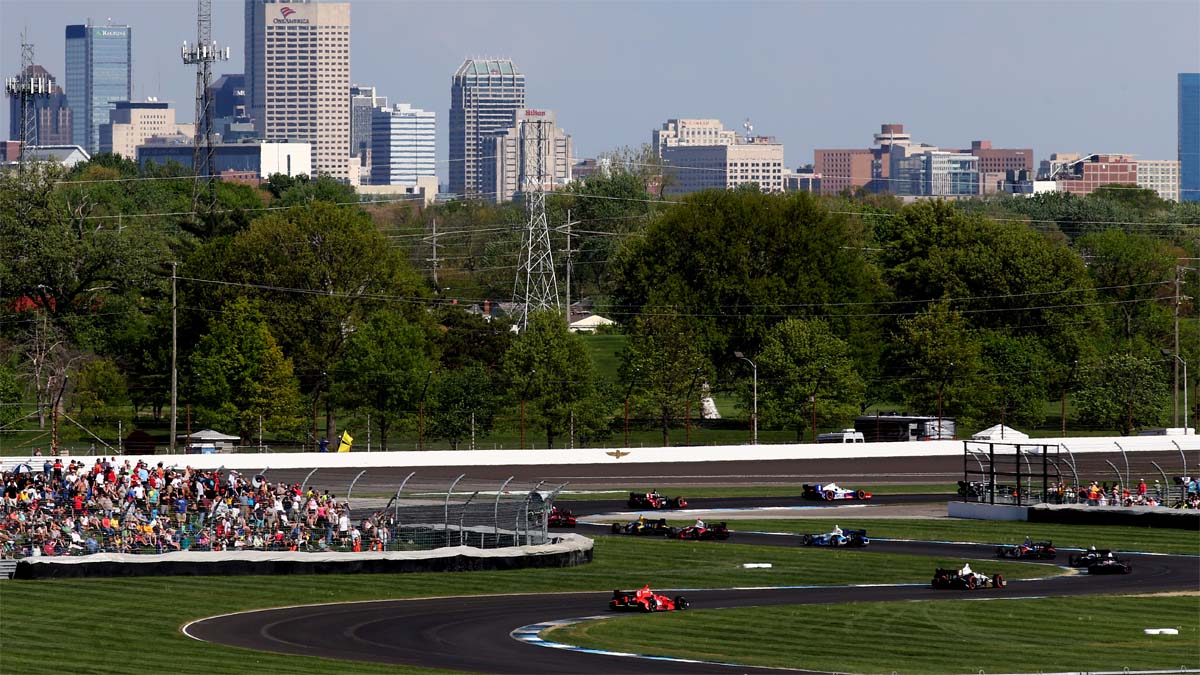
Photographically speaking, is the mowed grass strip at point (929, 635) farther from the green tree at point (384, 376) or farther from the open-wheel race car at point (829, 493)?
the green tree at point (384, 376)

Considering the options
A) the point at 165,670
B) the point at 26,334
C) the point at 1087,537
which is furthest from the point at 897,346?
the point at 165,670

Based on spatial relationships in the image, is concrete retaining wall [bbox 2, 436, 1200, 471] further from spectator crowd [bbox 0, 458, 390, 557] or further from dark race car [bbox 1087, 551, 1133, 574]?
dark race car [bbox 1087, 551, 1133, 574]

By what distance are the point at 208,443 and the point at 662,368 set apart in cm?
2691

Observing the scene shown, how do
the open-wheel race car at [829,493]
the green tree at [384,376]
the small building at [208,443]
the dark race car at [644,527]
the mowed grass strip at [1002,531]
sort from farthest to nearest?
1. the green tree at [384,376]
2. the small building at [208,443]
3. the open-wheel race car at [829,493]
4. the dark race car at [644,527]
5. the mowed grass strip at [1002,531]

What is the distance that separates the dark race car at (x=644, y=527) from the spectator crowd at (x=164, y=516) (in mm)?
10022

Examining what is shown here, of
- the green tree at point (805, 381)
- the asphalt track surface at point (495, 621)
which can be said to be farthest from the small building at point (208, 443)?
the asphalt track surface at point (495, 621)

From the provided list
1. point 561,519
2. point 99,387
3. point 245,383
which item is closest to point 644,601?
point 561,519

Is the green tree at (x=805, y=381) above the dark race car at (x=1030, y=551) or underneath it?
above

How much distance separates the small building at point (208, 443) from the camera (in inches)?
3263

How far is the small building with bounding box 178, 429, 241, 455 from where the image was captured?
272ft

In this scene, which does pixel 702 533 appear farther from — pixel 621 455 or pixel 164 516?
pixel 621 455

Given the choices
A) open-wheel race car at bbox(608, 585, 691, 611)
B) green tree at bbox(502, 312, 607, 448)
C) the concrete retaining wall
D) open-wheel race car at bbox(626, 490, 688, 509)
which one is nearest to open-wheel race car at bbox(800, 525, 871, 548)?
open-wheel race car at bbox(626, 490, 688, 509)

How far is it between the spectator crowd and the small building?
22.7 metres

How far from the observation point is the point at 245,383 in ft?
318
